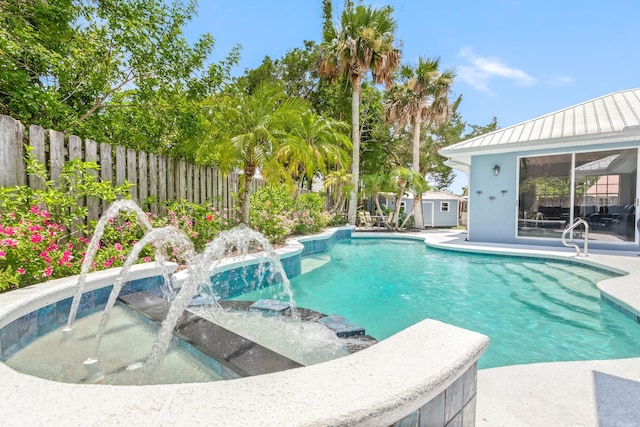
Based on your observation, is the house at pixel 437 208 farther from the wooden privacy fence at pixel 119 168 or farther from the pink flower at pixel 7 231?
the pink flower at pixel 7 231

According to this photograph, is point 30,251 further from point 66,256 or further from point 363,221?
point 363,221

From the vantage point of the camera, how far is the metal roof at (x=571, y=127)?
855 centimetres

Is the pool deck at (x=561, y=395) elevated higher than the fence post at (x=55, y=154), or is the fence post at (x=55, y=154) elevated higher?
the fence post at (x=55, y=154)

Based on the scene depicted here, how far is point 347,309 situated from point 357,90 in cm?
1439

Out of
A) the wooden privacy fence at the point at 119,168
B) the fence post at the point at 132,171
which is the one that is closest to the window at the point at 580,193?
the wooden privacy fence at the point at 119,168

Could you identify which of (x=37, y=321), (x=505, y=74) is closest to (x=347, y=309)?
(x=37, y=321)

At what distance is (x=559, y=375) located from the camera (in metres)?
2.51

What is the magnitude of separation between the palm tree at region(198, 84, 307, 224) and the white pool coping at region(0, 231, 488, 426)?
6.51 m

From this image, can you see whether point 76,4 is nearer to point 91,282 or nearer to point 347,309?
point 91,282

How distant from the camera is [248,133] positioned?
7715 millimetres

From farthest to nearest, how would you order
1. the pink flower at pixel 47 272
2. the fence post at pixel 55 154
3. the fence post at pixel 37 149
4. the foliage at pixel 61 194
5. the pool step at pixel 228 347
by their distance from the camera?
the fence post at pixel 55 154 → the fence post at pixel 37 149 → the foliage at pixel 61 194 → the pink flower at pixel 47 272 → the pool step at pixel 228 347

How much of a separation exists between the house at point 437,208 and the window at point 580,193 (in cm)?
1214

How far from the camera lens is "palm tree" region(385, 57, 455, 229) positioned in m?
17.0

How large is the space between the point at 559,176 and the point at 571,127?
4.94 feet
